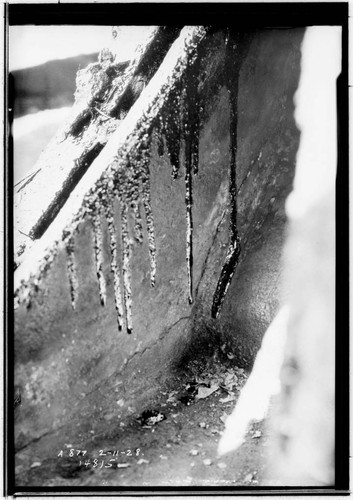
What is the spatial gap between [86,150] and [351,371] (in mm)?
755

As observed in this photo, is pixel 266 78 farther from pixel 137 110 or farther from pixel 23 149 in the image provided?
pixel 23 149

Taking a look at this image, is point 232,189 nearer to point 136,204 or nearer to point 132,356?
point 136,204

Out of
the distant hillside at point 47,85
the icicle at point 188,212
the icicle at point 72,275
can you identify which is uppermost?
the distant hillside at point 47,85

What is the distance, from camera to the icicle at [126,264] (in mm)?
922

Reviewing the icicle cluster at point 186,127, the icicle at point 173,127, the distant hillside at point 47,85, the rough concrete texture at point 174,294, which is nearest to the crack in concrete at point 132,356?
the rough concrete texture at point 174,294

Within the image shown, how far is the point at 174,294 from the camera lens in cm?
94

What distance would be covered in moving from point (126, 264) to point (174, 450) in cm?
41

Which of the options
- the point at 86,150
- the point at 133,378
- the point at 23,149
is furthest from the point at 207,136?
the point at 133,378

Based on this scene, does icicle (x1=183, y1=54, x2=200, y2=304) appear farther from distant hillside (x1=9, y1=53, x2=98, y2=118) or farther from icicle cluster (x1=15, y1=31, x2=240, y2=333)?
distant hillside (x1=9, y1=53, x2=98, y2=118)

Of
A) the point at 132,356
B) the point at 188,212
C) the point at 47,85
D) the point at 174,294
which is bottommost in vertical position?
the point at 132,356

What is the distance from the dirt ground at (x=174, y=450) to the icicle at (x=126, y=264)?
172 mm

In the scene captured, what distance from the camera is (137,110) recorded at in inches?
36.4

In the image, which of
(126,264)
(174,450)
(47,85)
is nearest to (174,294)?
(126,264)

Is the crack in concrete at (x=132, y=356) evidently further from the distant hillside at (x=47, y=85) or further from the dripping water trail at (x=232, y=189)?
the distant hillside at (x=47, y=85)
